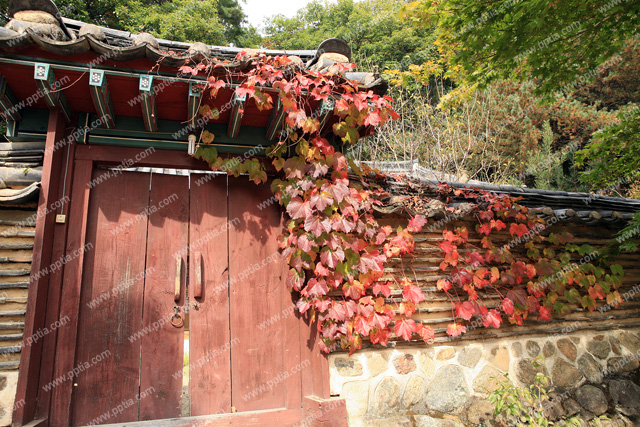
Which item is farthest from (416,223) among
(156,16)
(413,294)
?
(156,16)

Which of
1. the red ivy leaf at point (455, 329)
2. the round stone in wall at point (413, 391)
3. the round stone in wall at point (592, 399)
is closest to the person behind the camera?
the round stone in wall at point (413, 391)

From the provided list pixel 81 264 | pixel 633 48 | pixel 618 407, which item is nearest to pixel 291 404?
pixel 81 264

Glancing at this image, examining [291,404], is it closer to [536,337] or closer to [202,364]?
[202,364]

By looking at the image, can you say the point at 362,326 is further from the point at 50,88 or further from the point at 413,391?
the point at 50,88

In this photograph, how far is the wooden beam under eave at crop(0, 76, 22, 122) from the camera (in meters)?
2.61

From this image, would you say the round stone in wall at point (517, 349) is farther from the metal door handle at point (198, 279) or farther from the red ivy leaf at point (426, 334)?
the metal door handle at point (198, 279)

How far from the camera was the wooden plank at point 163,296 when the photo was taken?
2.88 metres

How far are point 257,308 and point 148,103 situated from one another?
181 centimetres

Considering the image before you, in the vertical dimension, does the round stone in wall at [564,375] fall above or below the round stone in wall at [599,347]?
below

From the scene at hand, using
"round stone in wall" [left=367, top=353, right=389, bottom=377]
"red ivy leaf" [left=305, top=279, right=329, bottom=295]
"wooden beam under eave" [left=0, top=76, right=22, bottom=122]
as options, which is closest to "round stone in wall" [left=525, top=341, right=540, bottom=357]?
"round stone in wall" [left=367, top=353, right=389, bottom=377]

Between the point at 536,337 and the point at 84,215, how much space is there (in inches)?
175

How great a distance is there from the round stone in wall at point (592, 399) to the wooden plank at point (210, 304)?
3.63 meters

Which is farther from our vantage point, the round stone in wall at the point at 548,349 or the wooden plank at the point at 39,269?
the round stone in wall at the point at 548,349

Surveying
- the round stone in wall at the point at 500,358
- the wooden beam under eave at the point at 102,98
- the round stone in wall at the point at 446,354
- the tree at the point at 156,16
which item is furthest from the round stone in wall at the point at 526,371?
the tree at the point at 156,16
